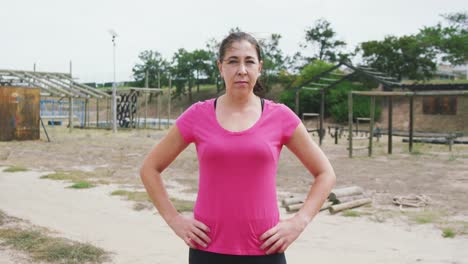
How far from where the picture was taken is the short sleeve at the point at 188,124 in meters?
1.85

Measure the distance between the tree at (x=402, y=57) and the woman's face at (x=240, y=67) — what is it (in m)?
33.5

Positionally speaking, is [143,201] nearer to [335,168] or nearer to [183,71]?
[335,168]

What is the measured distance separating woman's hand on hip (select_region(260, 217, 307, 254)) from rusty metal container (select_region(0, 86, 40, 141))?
66.2ft

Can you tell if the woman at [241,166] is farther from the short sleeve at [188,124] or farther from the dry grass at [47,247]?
the dry grass at [47,247]

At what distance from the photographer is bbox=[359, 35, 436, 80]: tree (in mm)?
33062

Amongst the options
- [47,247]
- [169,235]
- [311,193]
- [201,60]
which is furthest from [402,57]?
[311,193]

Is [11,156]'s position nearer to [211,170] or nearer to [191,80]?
[211,170]

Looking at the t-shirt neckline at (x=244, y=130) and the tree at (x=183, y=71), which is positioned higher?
the tree at (x=183, y=71)

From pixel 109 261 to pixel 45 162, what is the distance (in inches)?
355

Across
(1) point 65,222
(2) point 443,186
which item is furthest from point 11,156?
(2) point 443,186

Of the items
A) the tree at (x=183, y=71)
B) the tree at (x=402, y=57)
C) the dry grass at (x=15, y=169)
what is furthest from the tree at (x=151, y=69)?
the dry grass at (x=15, y=169)

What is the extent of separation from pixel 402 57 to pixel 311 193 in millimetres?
34033

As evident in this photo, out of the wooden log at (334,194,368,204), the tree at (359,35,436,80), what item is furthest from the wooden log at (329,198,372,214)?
the tree at (359,35,436,80)

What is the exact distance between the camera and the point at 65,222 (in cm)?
645
